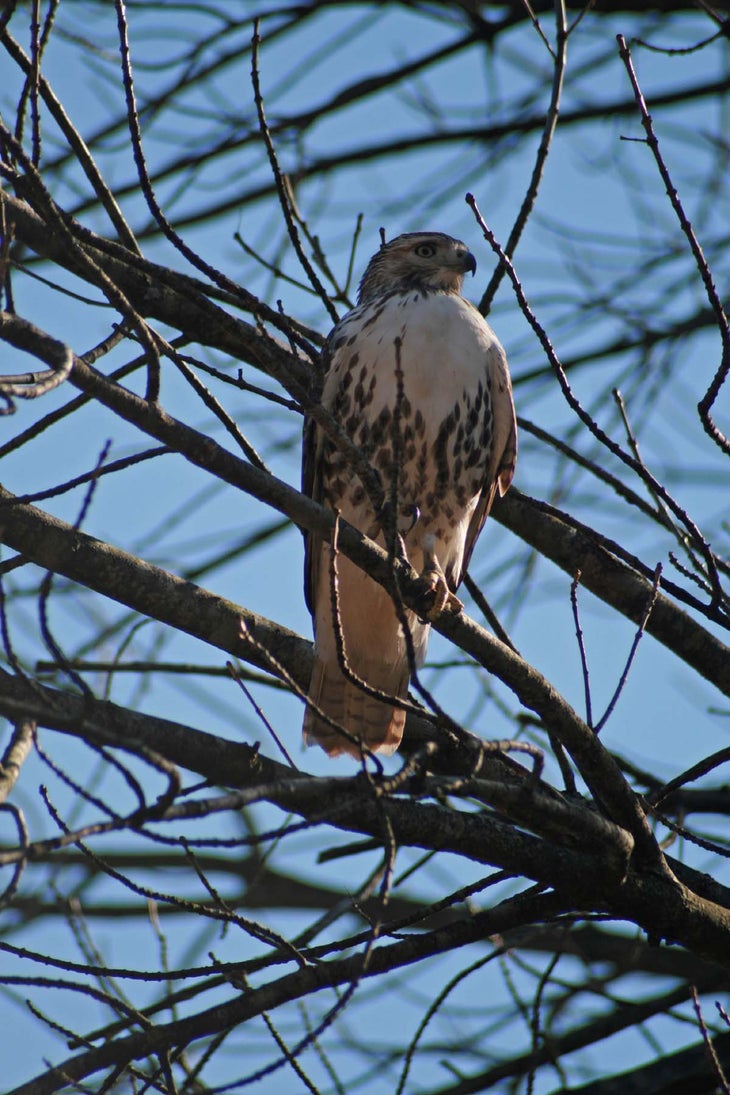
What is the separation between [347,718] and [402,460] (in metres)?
0.86

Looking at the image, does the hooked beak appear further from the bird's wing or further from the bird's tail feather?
the bird's tail feather

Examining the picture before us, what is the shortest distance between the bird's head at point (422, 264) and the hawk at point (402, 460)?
24 cm

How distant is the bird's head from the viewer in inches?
195

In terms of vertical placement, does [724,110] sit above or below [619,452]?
above

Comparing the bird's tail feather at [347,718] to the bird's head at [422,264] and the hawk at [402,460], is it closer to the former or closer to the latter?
the hawk at [402,460]

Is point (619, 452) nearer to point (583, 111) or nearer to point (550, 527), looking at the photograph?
point (550, 527)

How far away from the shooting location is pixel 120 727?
2834 mm

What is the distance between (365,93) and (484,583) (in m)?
2.32

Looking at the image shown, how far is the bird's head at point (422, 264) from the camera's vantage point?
4.96m

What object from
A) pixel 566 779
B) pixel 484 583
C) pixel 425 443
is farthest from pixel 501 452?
pixel 566 779

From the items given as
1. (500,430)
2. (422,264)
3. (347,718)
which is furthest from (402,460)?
(422,264)

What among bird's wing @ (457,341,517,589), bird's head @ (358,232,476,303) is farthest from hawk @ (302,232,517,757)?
bird's head @ (358,232,476,303)

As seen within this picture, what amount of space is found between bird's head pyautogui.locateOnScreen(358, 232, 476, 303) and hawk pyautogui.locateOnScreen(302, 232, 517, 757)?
0.78 feet

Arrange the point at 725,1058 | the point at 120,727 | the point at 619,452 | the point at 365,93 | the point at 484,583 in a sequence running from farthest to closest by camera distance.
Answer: the point at 365,93 → the point at 484,583 → the point at 725,1058 → the point at 619,452 → the point at 120,727
